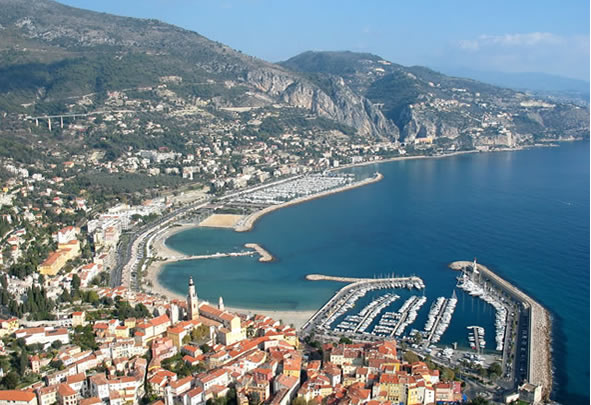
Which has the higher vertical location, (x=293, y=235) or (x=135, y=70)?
(x=135, y=70)

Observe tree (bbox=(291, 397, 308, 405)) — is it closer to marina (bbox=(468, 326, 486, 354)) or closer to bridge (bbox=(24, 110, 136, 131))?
marina (bbox=(468, 326, 486, 354))

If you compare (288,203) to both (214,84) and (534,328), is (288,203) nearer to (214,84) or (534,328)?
(534,328)

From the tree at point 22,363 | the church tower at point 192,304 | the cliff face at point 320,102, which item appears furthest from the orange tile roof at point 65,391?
the cliff face at point 320,102

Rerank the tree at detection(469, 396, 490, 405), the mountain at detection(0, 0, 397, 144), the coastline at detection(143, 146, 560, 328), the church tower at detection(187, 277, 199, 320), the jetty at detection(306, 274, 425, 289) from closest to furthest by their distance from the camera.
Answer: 1. the tree at detection(469, 396, 490, 405)
2. the church tower at detection(187, 277, 199, 320)
3. the coastline at detection(143, 146, 560, 328)
4. the jetty at detection(306, 274, 425, 289)
5. the mountain at detection(0, 0, 397, 144)

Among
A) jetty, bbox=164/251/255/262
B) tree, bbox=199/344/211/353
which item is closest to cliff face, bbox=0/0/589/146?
jetty, bbox=164/251/255/262

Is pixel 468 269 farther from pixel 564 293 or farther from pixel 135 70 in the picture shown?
pixel 135 70

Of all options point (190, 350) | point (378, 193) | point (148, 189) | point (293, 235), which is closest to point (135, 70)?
point (148, 189)

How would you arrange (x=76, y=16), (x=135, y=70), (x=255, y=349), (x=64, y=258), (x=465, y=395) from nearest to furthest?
(x=465, y=395)
(x=255, y=349)
(x=64, y=258)
(x=135, y=70)
(x=76, y=16)
